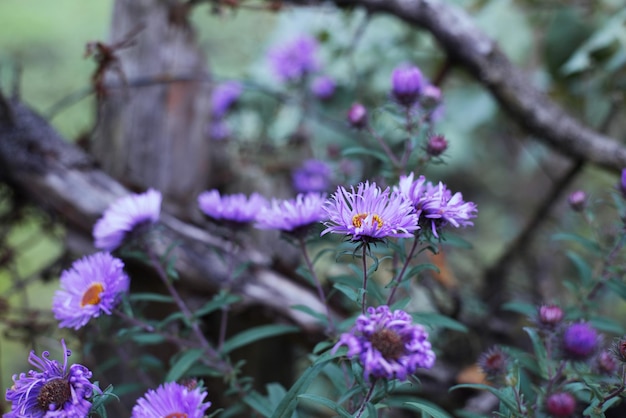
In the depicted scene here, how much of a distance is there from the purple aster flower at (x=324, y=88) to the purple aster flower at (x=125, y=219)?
896mm

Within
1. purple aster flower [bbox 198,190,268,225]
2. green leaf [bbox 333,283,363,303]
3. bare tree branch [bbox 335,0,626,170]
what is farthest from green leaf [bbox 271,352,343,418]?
bare tree branch [bbox 335,0,626,170]

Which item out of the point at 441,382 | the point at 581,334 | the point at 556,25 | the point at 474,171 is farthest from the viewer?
the point at 474,171

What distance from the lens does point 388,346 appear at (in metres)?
0.55

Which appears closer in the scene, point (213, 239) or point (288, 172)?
point (213, 239)

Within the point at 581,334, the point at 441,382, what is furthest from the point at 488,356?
the point at 441,382

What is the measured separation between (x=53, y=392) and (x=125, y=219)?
34 cm

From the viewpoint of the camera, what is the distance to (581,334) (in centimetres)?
79

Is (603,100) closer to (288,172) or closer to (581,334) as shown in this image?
(288,172)

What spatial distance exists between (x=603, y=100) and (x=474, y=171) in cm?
134

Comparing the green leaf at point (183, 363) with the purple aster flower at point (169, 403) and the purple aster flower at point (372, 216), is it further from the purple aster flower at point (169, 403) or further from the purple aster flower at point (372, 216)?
the purple aster flower at point (372, 216)

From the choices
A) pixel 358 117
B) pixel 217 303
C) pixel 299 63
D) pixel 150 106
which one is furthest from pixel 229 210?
pixel 299 63

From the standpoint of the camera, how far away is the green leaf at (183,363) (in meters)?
0.82

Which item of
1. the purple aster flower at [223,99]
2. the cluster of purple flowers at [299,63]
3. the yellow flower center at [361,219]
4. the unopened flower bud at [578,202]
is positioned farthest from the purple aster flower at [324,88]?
the yellow flower center at [361,219]

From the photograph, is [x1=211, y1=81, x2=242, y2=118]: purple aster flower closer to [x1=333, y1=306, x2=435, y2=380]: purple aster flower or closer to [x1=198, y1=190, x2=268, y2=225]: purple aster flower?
[x1=198, y1=190, x2=268, y2=225]: purple aster flower
